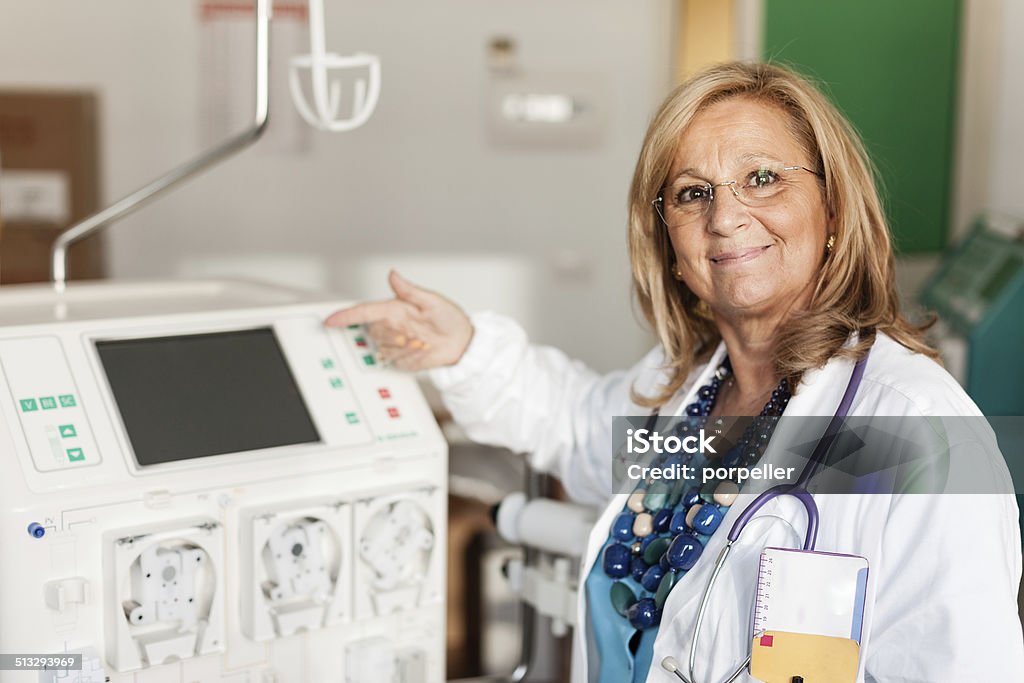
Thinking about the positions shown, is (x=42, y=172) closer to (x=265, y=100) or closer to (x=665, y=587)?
(x=265, y=100)

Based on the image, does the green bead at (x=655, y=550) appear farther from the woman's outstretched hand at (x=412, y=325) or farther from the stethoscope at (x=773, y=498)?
the woman's outstretched hand at (x=412, y=325)

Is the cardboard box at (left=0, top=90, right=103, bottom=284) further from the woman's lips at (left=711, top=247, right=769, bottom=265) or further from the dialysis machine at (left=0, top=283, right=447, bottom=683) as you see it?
the woman's lips at (left=711, top=247, right=769, bottom=265)

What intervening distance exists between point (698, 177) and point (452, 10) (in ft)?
6.66

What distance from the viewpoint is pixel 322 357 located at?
137 cm

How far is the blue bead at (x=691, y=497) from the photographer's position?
4.32 feet

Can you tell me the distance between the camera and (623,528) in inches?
54.0

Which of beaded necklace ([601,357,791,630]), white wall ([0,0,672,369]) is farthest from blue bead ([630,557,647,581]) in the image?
white wall ([0,0,672,369])

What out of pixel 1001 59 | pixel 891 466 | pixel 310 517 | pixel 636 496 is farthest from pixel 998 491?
pixel 1001 59

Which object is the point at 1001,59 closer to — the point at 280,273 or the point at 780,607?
the point at 280,273

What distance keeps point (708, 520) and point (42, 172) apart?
2.15 meters

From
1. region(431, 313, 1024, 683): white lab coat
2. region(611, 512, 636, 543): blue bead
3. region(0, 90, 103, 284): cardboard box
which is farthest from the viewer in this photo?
region(0, 90, 103, 284): cardboard box

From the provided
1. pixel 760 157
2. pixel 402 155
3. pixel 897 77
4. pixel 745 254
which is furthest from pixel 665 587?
pixel 897 77

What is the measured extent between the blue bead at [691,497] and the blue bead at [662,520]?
25 millimetres

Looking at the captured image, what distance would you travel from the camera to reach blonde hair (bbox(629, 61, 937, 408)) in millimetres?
1278
